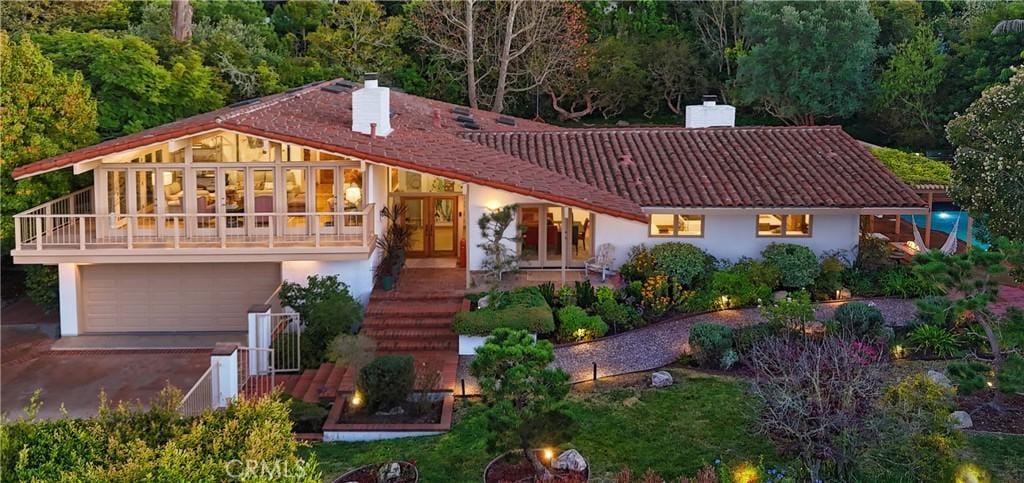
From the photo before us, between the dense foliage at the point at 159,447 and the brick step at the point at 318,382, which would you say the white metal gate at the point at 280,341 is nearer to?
the brick step at the point at 318,382

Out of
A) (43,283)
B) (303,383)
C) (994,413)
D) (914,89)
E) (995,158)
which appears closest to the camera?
(994,413)

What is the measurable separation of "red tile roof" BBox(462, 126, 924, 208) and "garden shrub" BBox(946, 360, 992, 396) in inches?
335

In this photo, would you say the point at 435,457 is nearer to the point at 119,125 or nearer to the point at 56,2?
the point at 119,125

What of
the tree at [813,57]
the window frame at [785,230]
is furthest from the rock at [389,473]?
the tree at [813,57]

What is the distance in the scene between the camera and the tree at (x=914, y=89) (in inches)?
1683

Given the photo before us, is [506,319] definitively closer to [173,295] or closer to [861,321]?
→ [861,321]

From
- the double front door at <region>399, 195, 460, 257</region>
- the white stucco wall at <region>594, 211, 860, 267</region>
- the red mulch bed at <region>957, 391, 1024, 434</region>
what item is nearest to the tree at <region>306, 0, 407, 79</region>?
the double front door at <region>399, 195, 460, 257</region>

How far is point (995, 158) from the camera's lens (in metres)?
20.4

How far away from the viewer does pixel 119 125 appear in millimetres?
26766

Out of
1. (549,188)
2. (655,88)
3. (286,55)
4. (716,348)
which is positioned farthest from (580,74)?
(716,348)

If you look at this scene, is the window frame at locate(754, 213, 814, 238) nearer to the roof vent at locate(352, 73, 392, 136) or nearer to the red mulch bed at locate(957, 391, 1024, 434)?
the red mulch bed at locate(957, 391, 1024, 434)

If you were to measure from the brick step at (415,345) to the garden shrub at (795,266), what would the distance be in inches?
315

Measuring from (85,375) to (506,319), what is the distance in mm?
8281

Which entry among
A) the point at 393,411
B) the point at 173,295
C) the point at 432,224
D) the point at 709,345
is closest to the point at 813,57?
the point at 432,224
